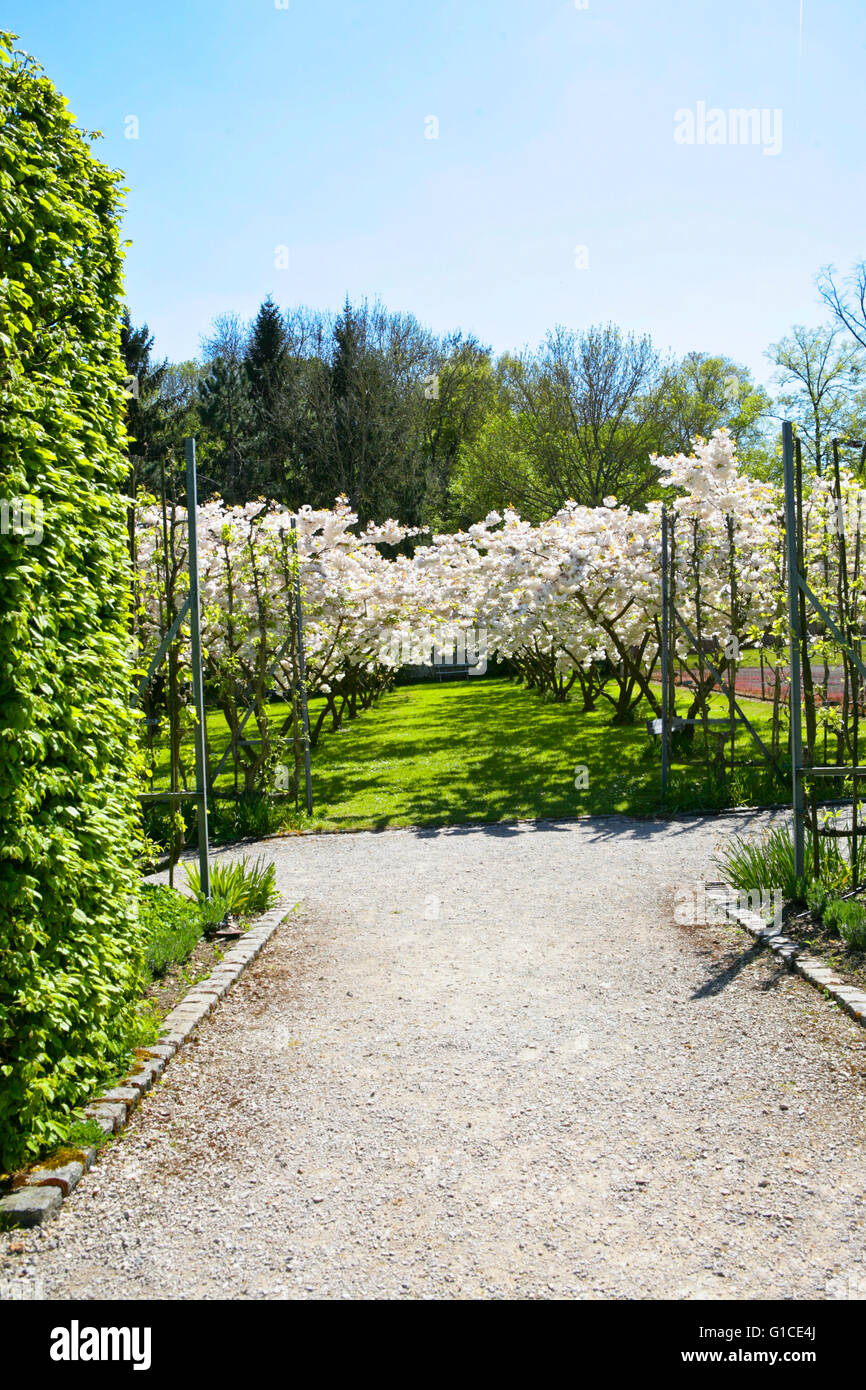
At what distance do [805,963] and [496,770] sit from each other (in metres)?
8.24

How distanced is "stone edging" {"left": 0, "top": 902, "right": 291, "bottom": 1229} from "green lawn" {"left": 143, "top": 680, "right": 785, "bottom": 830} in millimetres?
4591

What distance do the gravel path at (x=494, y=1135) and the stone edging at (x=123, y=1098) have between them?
0.07 metres

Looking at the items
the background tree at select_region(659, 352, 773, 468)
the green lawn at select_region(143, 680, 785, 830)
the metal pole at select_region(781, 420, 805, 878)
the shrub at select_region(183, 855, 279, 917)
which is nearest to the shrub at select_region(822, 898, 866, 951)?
the metal pole at select_region(781, 420, 805, 878)

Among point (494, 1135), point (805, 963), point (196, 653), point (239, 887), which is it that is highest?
point (196, 653)

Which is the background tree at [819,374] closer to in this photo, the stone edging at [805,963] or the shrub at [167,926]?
the stone edging at [805,963]

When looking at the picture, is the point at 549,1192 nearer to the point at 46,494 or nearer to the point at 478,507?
the point at 46,494

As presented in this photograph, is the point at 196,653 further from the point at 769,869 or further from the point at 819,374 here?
the point at 819,374

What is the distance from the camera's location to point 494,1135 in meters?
3.53

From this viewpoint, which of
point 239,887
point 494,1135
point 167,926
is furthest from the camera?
point 239,887

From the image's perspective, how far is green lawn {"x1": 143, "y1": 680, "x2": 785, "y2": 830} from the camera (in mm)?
10281

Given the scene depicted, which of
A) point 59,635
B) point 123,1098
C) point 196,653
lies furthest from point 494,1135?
point 196,653

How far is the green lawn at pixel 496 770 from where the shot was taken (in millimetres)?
10281

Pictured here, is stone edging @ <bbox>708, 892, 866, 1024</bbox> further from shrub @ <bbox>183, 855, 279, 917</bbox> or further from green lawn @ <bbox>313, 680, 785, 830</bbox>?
green lawn @ <bbox>313, 680, 785, 830</bbox>

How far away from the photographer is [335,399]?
3575cm
